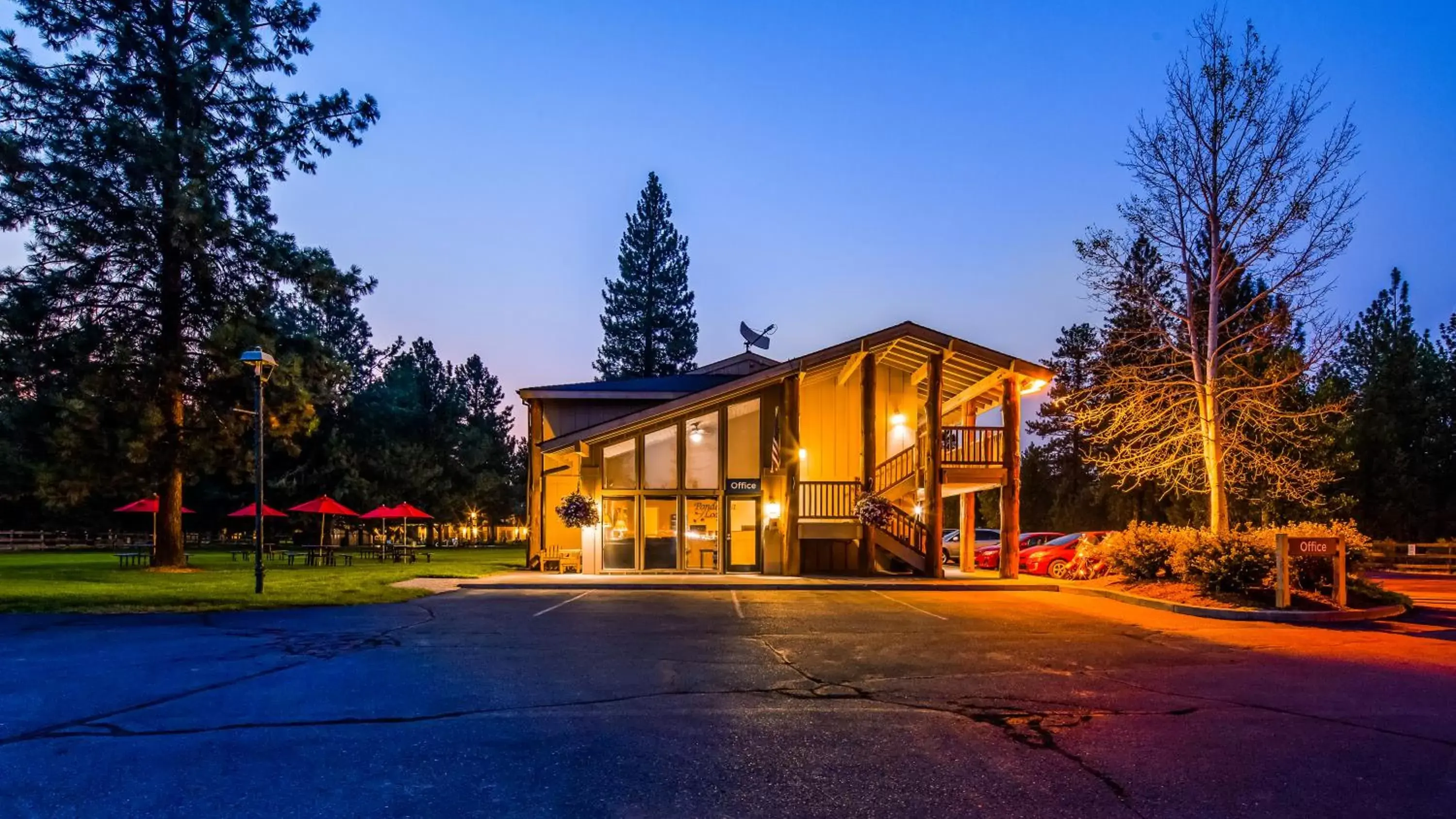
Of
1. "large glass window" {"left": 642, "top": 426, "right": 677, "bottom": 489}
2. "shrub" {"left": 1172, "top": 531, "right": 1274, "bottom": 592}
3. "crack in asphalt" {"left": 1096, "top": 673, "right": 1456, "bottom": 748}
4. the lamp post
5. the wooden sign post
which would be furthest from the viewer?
"large glass window" {"left": 642, "top": 426, "right": 677, "bottom": 489}

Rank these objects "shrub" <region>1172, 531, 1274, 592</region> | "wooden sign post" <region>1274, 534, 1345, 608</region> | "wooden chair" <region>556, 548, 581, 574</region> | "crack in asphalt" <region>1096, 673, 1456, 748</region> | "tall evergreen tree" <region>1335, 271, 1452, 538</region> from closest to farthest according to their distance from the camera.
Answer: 1. "crack in asphalt" <region>1096, 673, 1456, 748</region>
2. "wooden sign post" <region>1274, 534, 1345, 608</region>
3. "shrub" <region>1172, 531, 1274, 592</region>
4. "wooden chair" <region>556, 548, 581, 574</region>
5. "tall evergreen tree" <region>1335, 271, 1452, 538</region>

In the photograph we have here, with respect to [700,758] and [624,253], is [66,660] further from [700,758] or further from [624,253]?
[624,253]

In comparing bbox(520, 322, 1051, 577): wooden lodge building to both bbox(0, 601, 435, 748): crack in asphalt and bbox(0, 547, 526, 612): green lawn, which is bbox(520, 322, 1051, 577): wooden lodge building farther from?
bbox(0, 601, 435, 748): crack in asphalt

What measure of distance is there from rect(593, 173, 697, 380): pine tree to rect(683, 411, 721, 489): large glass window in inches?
1531

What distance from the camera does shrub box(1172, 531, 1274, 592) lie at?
50.7ft

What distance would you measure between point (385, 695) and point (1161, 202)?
17.8 m

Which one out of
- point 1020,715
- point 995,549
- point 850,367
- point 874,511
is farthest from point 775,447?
point 1020,715

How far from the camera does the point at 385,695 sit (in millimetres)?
7691

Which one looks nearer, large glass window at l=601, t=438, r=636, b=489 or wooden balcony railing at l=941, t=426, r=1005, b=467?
wooden balcony railing at l=941, t=426, r=1005, b=467

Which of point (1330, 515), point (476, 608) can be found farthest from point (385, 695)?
point (1330, 515)

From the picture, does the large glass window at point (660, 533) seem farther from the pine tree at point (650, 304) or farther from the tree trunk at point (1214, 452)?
the pine tree at point (650, 304)

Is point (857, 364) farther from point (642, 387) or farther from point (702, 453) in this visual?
point (642, 387)

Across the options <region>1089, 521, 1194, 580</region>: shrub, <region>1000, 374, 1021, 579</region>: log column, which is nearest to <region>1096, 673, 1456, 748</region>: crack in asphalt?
<region>1089, 521, 1194, 580</region>: shrub

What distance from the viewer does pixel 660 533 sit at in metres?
24.5
